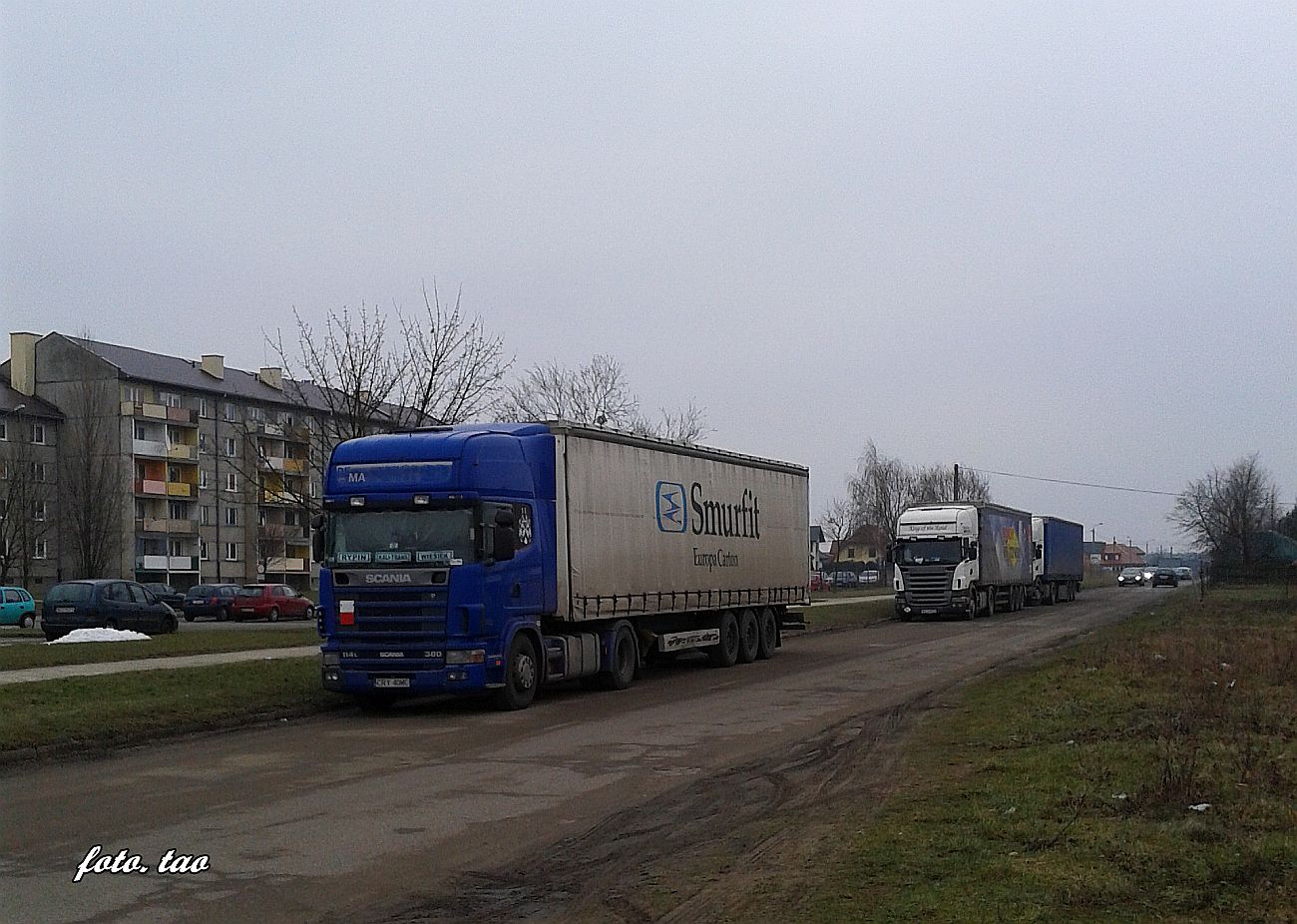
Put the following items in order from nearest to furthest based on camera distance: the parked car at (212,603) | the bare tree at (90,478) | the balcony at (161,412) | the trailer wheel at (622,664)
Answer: the trailer wheel at (622,664) < the parked car at (212,603) < the bare tree at (90,478) < the balcony at (161,412)

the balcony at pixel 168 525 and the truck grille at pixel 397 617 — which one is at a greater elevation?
the balcony at pixel 168 525

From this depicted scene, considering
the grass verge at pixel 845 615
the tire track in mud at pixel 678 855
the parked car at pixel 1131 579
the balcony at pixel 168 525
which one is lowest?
the parked car at pixel 1131 579

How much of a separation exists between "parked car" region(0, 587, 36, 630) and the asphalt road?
1172 inches

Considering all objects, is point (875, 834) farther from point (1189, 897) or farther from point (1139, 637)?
point (1139, 637)

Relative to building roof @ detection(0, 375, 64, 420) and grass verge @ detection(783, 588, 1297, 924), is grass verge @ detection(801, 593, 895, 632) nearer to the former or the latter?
grass verge @ detection(783, 588, 1297, 924)

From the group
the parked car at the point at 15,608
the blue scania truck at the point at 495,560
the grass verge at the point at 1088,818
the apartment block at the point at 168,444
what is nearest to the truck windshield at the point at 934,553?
the blue scania truck at the point at 495,560

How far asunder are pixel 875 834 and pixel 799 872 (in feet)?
Result: 3.75

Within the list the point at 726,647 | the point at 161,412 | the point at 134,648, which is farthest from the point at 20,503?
the point at 726,647

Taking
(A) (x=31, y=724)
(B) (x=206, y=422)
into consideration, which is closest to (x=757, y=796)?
(A) (x=31, y=724)

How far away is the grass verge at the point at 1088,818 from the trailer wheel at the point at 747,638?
10.1 meters

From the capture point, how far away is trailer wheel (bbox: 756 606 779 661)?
27.6m

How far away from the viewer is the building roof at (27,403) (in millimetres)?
76188

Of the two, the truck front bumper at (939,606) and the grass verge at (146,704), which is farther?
the truck front bumper at (939,606)

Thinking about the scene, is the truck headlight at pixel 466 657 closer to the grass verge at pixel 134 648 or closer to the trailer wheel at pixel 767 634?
the grass verge at pixel 134 648
